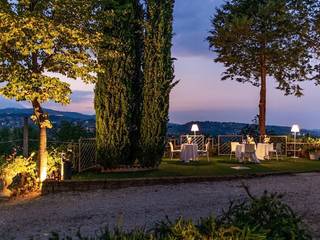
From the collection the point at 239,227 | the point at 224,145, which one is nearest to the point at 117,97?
the point at 224,145

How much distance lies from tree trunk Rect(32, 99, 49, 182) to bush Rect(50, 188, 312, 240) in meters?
10.5

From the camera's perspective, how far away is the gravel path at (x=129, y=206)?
8164 mm

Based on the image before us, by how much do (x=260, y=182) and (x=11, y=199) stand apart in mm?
6834

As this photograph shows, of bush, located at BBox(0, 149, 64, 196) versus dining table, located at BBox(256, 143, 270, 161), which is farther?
dining table, located at BBox(256, 143, 270, 161)

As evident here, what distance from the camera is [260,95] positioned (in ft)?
94.1

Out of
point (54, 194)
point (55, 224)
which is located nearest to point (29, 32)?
point (54, 194)

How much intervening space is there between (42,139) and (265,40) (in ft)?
59.2

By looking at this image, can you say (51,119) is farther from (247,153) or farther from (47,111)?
(247,153)

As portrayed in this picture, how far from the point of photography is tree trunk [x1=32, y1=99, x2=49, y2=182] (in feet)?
41.3

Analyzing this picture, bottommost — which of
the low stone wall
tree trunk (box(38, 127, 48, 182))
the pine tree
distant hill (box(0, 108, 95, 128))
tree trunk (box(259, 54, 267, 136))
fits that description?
the low stone wall

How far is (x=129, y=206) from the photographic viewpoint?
10.1 meters

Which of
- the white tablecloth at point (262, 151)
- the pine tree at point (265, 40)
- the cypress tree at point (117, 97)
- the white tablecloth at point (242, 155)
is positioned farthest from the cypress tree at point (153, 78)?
the pine tree at point (265, 40)

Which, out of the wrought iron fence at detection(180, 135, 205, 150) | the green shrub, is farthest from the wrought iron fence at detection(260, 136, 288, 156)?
the green shrub

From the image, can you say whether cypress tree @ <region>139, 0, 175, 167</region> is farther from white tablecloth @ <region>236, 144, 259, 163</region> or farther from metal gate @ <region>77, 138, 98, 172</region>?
white tablecloth @ <region>236, 144, 259, 163</region>
